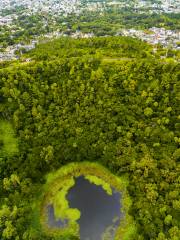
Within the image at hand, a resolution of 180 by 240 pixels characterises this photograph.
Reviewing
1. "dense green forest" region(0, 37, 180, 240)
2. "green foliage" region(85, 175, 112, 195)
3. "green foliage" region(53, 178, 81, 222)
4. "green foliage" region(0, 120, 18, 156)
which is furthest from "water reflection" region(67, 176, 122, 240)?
"green foliage" region(0, 120, 18, 156)

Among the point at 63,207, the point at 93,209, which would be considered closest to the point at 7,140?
the point at 63,207

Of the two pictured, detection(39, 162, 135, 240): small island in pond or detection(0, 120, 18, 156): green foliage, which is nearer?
detection(39, 162, 135, 240): small island in pond

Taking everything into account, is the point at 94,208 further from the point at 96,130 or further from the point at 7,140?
the point at 7,140

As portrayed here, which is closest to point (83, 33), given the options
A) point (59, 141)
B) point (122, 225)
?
point (59, 141)

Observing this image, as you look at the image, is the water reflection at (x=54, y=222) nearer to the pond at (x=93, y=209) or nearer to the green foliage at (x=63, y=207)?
the pond at (x=93, y=209)

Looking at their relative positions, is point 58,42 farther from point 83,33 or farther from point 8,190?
point 8,190

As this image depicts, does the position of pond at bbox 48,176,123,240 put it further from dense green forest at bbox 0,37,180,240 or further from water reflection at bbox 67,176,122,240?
dense green forest at bbox 0,37,180,240
